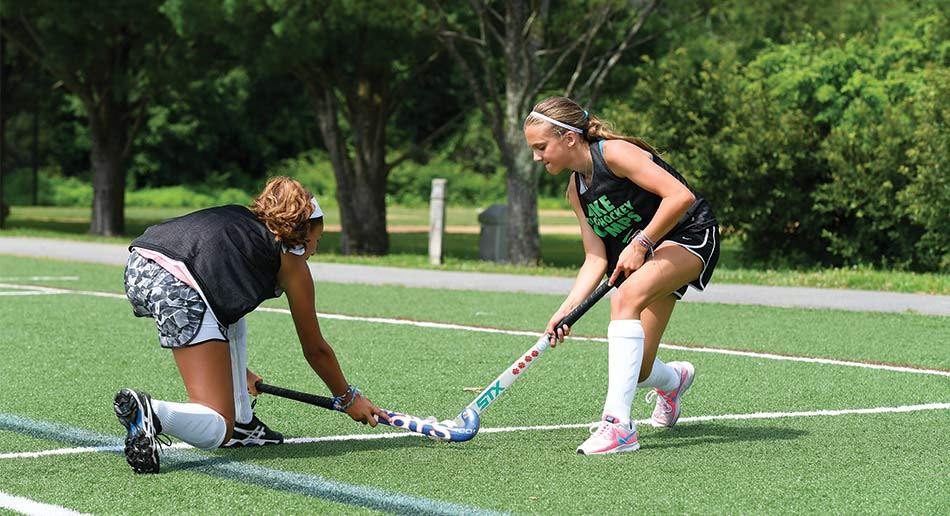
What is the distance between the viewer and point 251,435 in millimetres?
6070

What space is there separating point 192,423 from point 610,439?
178 centimetres

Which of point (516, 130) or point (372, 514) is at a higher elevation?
point (516, 130)

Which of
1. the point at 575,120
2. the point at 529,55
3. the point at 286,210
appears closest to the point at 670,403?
the point at 575,120

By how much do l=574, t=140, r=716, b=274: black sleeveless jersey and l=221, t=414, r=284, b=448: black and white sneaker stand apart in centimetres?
176

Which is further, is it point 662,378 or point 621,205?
point 662,378

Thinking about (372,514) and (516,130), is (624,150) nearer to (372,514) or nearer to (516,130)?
(372,514)

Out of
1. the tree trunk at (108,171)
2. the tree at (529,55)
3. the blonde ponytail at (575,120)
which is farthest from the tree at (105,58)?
the blonde ponytail at (575,120)

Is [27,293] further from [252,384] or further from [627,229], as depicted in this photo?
[627,229]

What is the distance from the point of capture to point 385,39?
2439 centimetres

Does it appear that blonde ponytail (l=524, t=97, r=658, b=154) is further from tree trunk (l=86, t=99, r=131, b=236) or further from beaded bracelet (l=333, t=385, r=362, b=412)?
tree trunk (l=86, t=99, r=131, b=236)

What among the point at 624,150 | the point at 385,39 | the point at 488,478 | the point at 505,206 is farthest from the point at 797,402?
the point at 385,39

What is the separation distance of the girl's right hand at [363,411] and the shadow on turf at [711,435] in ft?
4.01

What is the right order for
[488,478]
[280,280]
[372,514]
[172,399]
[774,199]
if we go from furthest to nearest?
1. [774,199]
2. [172,399]
3. [280,280]
4. [488,478]
5. [372,514]

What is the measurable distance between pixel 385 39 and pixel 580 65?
4.47m
